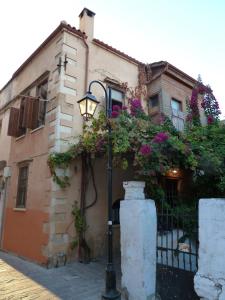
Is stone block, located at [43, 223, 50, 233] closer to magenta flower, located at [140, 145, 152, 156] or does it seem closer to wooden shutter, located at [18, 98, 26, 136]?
magenta flower, located at [140, 145, 152, 156]

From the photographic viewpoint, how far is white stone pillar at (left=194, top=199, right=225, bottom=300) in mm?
3668

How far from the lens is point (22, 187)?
9.77 meters

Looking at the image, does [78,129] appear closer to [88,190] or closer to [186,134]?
[88,190]

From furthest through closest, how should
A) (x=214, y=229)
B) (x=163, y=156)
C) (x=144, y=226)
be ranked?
(x=163, y=156)
(x=144, y=226)
(x=214, y=229)

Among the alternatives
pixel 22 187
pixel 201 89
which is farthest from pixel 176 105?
pixel 22 187

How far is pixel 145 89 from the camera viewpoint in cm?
1188

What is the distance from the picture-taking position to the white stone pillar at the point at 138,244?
4543 mm

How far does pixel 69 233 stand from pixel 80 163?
215 centimetres

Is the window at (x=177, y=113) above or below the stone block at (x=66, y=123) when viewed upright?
above

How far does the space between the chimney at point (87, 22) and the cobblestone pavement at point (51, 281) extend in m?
7.96

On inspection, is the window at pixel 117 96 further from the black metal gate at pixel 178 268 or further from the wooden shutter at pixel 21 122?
the black metal gate at pixel 178 268

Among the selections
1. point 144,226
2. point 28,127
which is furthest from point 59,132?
point 144,226

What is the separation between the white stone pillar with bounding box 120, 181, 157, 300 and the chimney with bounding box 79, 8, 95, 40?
7.12m

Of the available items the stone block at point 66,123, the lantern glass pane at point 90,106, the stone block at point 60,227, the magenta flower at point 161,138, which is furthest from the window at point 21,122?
the magenta flower at point 161,138
